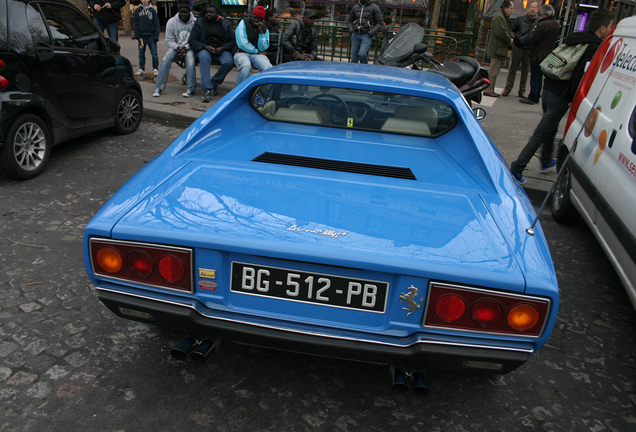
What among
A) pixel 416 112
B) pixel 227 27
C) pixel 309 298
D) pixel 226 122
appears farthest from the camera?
pixel 227 27

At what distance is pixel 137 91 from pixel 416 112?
4670mm

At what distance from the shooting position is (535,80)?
9891 mm

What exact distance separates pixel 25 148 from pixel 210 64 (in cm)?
413

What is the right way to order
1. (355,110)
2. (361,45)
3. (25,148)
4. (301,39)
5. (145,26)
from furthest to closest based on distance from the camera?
1. (361,45)
2. (145,26)
3. (301,39)
4. (25,148)
5. (355,110)

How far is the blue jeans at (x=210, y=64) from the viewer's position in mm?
8312

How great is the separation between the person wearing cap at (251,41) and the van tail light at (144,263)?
22.4 ft

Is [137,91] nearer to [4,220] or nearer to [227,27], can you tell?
[227,27]

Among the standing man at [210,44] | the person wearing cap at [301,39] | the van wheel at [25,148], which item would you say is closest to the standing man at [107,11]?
the standing man at [210,44]

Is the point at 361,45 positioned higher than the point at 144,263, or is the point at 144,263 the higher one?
the point at 361,45

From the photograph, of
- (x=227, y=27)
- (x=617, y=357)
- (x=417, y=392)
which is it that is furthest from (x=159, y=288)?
(x=227, y=27)

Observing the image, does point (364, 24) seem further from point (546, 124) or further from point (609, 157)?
point (609, 157)

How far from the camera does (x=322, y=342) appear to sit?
1974 millimetres

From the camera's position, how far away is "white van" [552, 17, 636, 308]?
10.1ft

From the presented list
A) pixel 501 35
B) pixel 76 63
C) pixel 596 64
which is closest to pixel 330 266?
pixel 596 64
